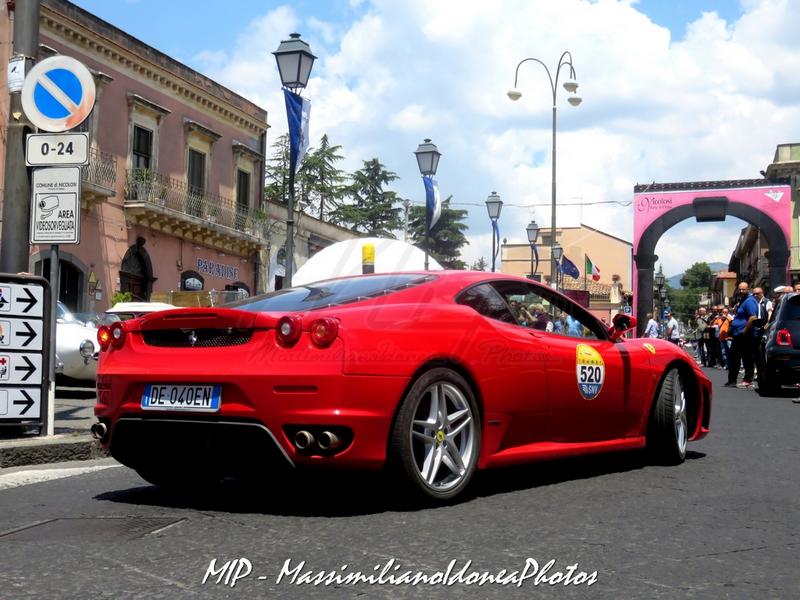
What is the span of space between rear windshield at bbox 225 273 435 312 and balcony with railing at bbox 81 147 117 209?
2129 cm

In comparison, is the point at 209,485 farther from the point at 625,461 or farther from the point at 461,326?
the point at 625,461

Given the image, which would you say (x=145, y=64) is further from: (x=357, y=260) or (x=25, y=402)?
(x=25, y=402)

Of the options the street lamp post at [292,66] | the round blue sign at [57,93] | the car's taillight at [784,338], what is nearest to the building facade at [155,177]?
the street lamp post at [292,66]

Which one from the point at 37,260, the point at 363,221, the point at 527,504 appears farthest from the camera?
the point at 363,221

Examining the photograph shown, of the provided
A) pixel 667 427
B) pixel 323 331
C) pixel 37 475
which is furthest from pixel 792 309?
pixel 323 331

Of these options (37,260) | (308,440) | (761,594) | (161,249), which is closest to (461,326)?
(308,440)

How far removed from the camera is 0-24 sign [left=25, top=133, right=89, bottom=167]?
7340mm

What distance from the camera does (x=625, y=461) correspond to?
6.47 meters

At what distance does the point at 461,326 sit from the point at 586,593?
1.93 meters

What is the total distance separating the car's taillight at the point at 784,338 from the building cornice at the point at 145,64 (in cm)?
1850

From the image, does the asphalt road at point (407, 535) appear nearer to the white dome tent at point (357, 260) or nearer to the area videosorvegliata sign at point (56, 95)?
the area videosorvegliata sign at point (56, 95)

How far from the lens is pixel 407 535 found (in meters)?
3.89

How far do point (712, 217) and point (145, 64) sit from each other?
858 inches

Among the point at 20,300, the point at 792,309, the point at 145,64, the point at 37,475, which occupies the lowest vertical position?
the point at 37,475
